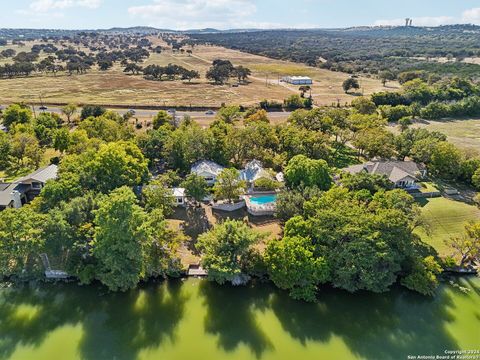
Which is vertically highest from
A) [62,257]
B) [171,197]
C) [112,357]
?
[171,197]

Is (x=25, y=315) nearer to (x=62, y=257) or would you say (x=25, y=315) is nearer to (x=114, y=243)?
Result: (x=62, y=257)

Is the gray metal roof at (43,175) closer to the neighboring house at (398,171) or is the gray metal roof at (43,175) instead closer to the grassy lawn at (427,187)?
the neighboring house at (398,171)

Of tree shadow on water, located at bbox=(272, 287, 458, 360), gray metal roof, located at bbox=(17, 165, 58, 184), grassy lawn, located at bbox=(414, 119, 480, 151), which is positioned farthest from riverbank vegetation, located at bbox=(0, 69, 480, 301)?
grassy lawn, located at bbox=(414, 119, 480, 151)

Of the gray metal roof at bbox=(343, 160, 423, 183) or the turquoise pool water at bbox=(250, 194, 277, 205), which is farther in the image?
the gray metal roof at bbox=(343, 160, 423, 183)

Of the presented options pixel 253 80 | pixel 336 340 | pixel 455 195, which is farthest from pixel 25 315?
pixel 253 80

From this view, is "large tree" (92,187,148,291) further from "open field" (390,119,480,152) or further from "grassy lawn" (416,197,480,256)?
"open field" (390,119,480,152)

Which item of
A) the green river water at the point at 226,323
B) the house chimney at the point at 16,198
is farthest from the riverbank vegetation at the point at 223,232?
the house chimney at the point at 16,198
